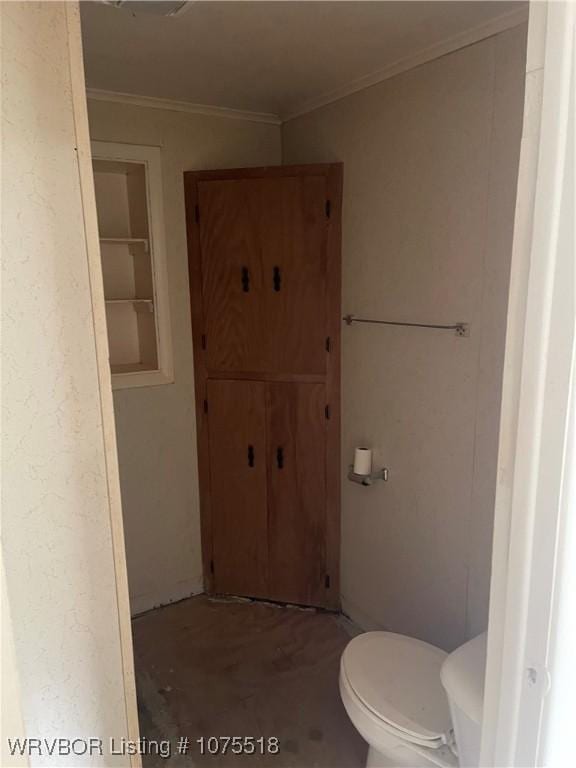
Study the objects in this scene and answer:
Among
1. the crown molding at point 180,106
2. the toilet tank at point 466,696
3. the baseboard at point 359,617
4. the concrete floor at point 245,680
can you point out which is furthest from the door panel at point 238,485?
the toilet tank at point 466,696

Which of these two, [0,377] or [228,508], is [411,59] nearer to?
[0,377]

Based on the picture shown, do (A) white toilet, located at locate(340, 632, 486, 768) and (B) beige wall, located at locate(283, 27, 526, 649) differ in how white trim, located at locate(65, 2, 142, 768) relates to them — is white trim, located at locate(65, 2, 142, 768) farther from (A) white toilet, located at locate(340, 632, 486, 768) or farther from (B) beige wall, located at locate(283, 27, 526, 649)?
(B) beige wall, located at locate(283, 27, 526, 649)

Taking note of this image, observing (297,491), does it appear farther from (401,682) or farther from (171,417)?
(401,682)

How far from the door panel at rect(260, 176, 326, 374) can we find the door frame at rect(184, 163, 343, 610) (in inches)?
1.3

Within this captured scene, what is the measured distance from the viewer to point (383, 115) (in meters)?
2.04

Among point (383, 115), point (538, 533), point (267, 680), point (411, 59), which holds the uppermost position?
point (411, 59)

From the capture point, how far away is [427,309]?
1.97 meters

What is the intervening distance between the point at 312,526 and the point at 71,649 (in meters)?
1.59

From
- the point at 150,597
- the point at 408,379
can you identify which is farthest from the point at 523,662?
the point at 150,597

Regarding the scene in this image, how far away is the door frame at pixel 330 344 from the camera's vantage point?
232 cm

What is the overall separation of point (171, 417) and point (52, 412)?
5.22 feet

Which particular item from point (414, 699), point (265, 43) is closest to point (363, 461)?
point (414, 699)

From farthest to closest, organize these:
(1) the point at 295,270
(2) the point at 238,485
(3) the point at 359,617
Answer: (2) the point at 238,485
(3) the point at 359,617
(1) the point at 295,270

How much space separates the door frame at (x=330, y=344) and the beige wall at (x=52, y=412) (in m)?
1.45
